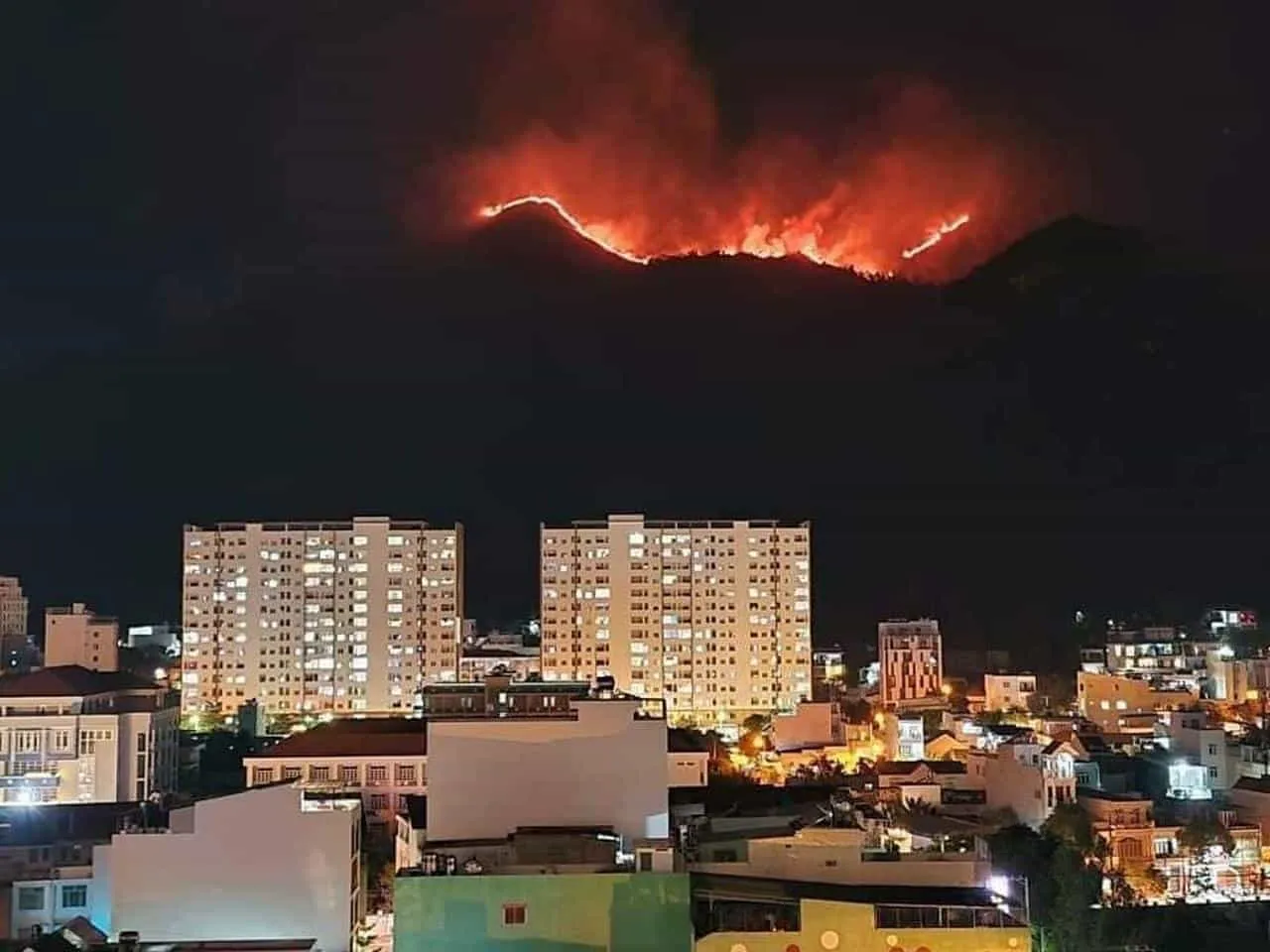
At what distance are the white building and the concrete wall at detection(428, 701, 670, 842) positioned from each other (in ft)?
2.17

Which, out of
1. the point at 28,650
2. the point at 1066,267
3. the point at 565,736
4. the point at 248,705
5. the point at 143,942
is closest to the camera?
the point at 143,942

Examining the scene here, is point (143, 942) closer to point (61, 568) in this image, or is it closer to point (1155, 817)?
point (1155, 817)

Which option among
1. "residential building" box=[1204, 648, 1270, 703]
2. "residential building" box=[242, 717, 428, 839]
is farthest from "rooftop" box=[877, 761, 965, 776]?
"residential building" box=[1204, 648, 1270, 703]

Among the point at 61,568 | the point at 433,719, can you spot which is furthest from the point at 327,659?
the point at 61,568

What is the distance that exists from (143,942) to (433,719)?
6.45 ft

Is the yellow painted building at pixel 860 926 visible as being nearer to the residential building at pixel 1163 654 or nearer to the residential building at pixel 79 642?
the residential building at pixel 1163 654

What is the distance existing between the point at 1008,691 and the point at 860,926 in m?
12.7

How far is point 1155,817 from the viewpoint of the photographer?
1091 centimetres

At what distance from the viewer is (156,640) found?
2858 cm

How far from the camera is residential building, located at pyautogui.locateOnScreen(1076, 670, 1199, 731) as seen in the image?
52.1 ft

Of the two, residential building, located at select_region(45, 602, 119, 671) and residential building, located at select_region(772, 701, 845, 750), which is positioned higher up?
residential building, located at select_region(45, 602, 119, 671)

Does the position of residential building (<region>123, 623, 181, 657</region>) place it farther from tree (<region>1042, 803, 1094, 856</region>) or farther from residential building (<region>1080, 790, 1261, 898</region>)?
residential building (<region>1080, 790, 1261, 898</region>)

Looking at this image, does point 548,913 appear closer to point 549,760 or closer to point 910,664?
point 549,760

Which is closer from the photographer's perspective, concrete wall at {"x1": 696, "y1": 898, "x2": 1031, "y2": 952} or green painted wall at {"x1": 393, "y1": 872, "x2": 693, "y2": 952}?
concrete wall at {"x1": 696, "y1": 898, "x2": 1031, "y2": 952}
